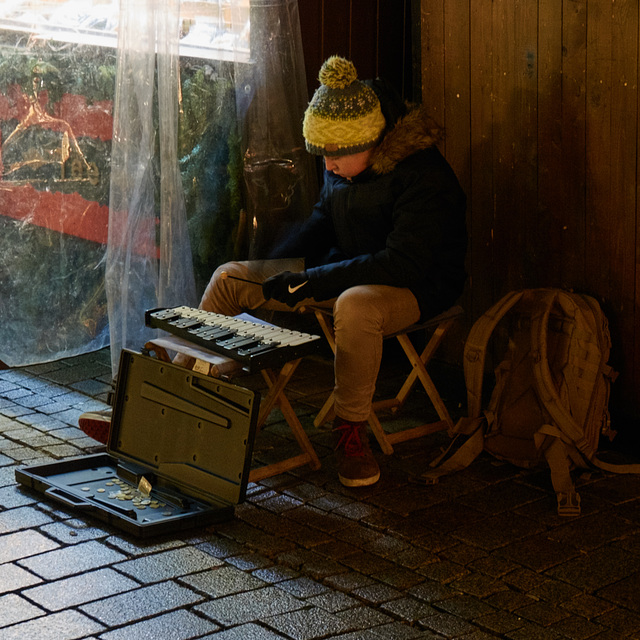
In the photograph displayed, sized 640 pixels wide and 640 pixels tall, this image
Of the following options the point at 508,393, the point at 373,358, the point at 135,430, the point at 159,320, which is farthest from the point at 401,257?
the point at 135,430

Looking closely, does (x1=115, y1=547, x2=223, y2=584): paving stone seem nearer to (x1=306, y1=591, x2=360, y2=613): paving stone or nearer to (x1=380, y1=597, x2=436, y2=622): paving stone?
(x1=306, y1=591, x2=360, y2=613): paving stone

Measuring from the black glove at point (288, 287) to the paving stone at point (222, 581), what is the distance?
1160 millimetres

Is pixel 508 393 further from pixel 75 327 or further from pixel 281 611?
pixel 75 327

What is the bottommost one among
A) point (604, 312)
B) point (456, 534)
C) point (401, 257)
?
point (456, 534)

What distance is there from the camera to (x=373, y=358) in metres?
3.60

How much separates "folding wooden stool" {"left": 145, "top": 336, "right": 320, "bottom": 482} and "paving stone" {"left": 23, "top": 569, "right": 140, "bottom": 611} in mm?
810

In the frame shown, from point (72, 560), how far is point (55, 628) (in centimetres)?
41

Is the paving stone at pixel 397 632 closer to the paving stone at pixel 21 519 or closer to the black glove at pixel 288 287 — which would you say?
the paving stone at pixel 21 519

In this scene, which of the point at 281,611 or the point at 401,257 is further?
the point at 401,257

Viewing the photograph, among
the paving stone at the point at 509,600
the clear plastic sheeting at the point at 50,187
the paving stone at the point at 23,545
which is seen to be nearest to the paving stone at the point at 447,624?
the paving stone at the point at 509,600

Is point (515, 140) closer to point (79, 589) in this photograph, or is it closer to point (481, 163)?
→ point (481, 163)

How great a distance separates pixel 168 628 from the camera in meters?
2.56

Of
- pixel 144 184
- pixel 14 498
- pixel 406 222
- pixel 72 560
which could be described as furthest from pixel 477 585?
pixel 144 184

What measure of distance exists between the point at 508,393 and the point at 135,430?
4.67ft
